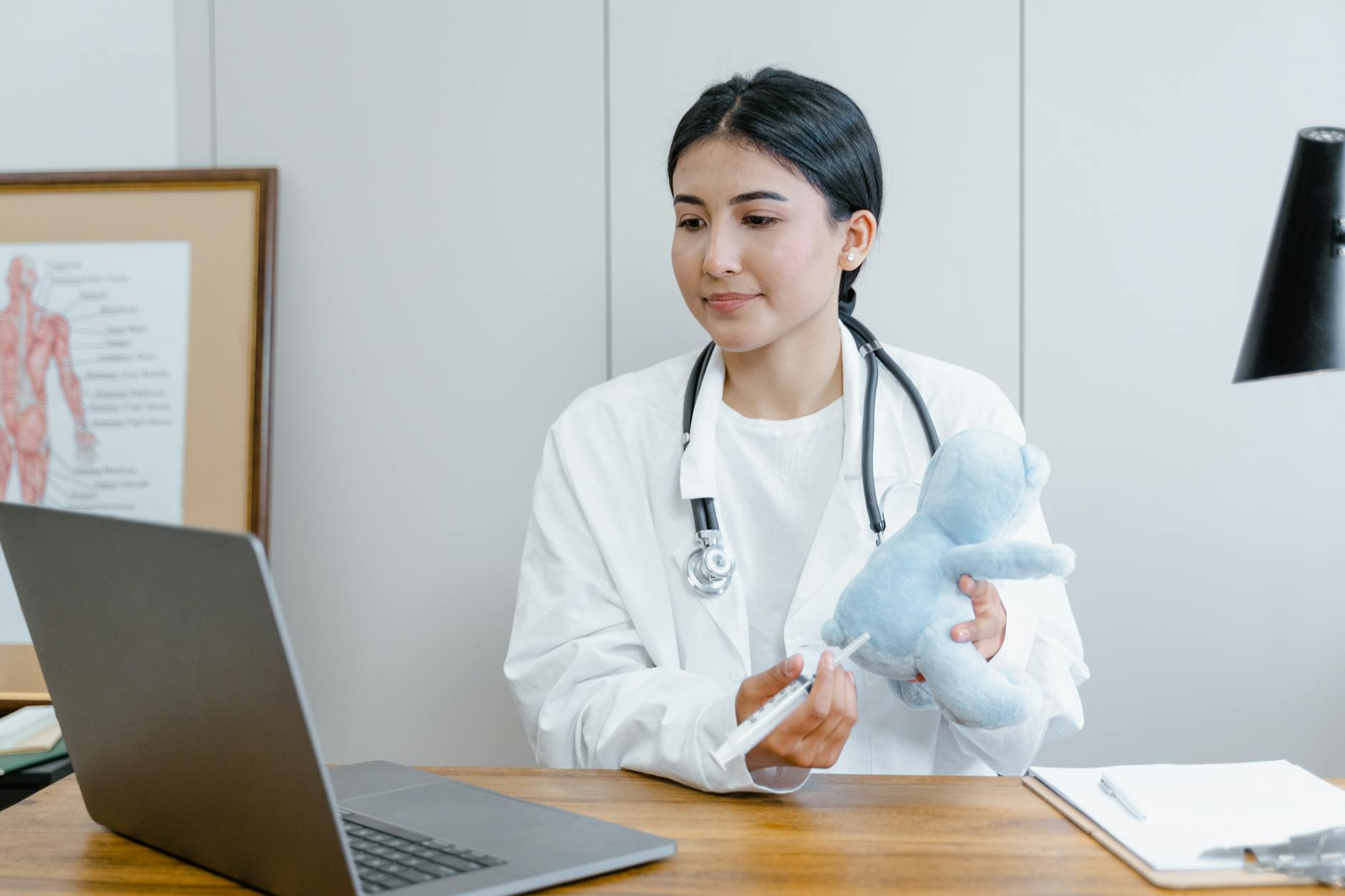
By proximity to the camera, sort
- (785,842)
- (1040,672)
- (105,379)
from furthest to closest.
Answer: (105,379) < (1040,672) < (785,842)

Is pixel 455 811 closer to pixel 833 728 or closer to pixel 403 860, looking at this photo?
pixel 403 860

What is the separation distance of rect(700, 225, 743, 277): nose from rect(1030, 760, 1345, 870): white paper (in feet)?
2.27

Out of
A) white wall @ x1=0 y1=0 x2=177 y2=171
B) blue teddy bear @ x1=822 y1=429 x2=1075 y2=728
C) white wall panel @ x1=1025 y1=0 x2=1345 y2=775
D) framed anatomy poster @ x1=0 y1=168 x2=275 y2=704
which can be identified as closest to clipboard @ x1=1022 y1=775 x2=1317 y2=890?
blue teddy bear @ x1=822 y1=429 x2=1075 y2=728

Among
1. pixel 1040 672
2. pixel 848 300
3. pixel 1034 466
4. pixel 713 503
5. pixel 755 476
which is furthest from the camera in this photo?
pixel 848 300

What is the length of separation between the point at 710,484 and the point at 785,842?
615mm

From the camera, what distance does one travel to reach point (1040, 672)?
4.25ft

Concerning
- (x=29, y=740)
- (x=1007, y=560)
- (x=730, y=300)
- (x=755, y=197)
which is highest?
(x=755, y=197)

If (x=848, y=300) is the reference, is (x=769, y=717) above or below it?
below

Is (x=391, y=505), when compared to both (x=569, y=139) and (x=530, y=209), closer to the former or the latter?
(x=530, y=209)

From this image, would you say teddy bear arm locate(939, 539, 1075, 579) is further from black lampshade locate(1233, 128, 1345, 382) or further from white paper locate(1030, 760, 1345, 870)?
black lampshade locate(1233, 128, 1345, 382)

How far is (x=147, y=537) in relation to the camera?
2.30 ft

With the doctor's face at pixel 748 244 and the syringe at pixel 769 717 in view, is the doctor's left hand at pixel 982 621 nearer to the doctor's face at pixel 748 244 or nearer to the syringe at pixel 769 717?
the syringe at pixel 769 717

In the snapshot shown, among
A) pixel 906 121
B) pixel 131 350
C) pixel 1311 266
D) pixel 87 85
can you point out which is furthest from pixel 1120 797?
pixel 87 85

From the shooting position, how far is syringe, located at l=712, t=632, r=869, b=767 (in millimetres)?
867
